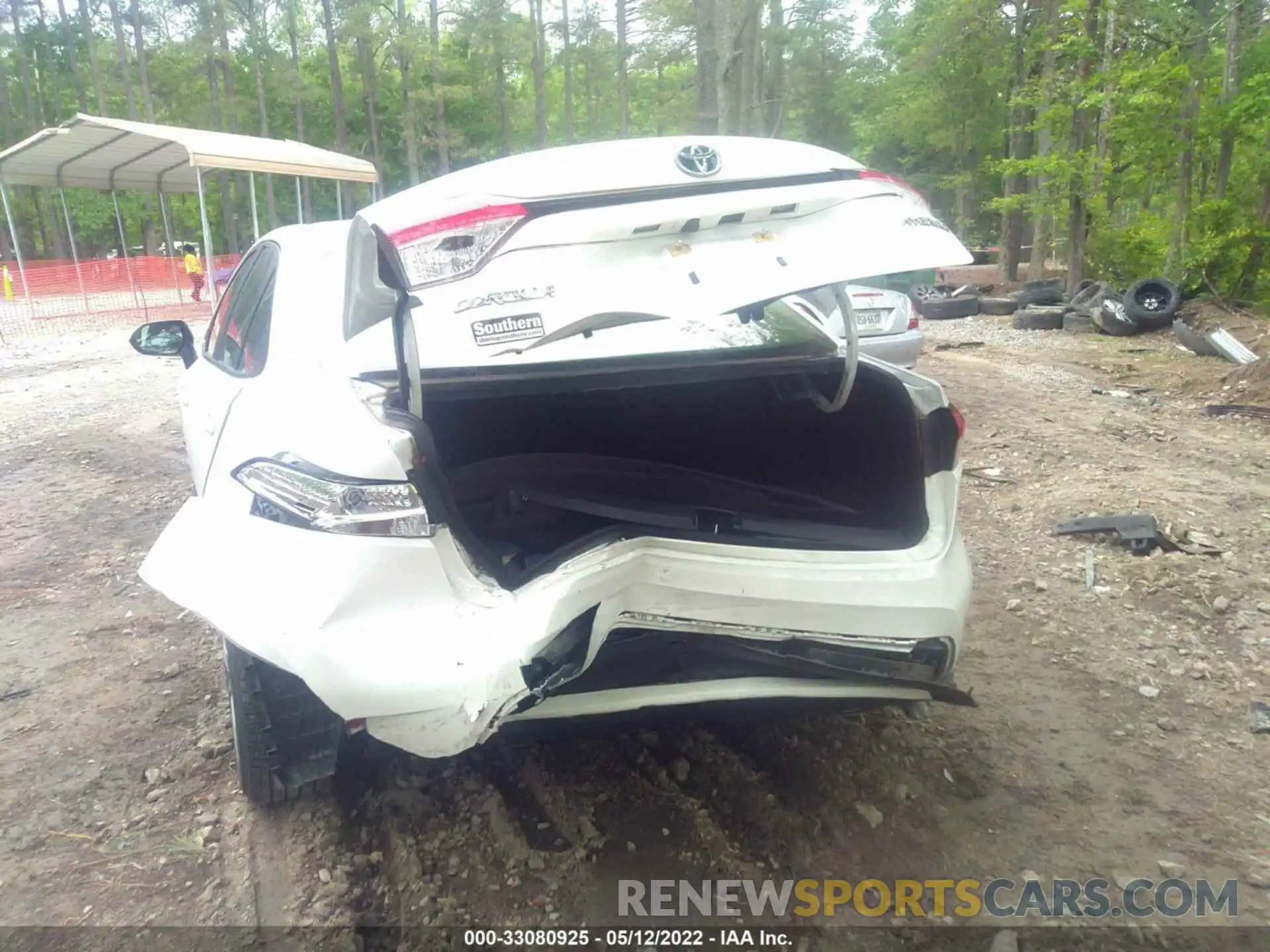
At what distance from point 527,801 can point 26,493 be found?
202 inches

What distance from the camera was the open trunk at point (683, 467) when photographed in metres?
2.59

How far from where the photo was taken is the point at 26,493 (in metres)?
6.06

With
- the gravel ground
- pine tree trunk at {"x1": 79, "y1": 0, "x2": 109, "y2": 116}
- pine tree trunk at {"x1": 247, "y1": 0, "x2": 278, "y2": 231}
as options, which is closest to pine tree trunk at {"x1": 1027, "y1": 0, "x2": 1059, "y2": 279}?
the gravel ground

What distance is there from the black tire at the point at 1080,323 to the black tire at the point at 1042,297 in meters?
1.89

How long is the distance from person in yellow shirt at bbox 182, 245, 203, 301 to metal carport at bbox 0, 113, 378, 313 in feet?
4.22

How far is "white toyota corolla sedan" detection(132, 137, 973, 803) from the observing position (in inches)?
78.7

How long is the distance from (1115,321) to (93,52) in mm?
37682

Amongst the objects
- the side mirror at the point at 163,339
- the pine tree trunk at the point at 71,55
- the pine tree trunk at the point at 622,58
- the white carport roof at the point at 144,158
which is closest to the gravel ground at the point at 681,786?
the side mirror at the point at 163,339

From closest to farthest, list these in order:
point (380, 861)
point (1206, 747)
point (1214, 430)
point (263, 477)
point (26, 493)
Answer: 1. point (263, 477)
2. point (380, 861)
3. point (1206, 747)
4. point (26, 493)
5. point (1214, 430)

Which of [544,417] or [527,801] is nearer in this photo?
[527,801]

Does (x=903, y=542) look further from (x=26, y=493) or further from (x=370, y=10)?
(x=370, y=10)

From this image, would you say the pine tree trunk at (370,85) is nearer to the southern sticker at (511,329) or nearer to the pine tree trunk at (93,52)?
the pine tree trunk at (93,52)

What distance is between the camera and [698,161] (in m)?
2.19

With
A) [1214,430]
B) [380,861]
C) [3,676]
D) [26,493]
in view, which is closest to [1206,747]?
[380,861]
